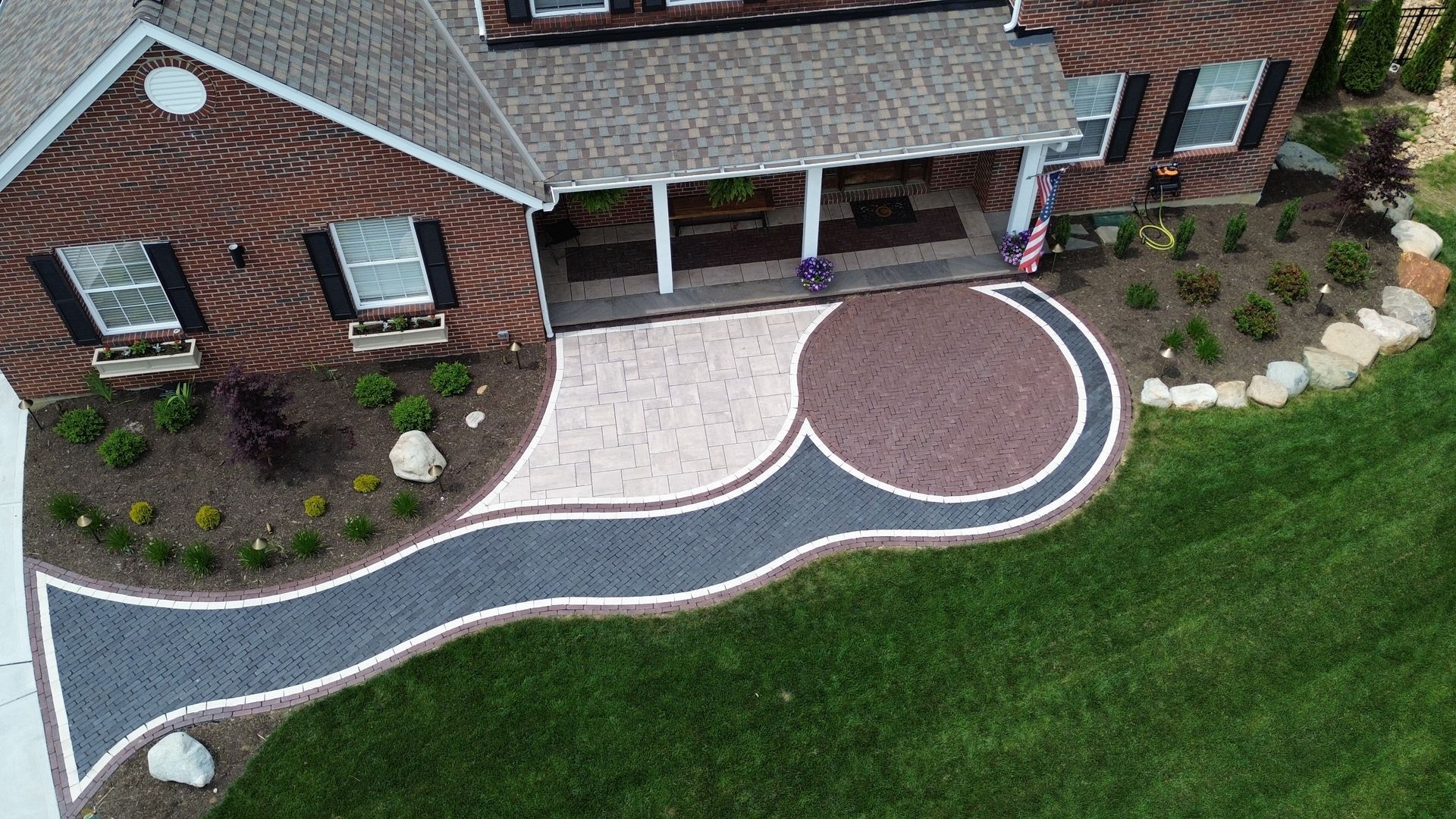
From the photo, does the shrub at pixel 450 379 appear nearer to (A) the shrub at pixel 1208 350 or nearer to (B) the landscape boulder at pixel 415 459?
(B) the landscape boulder at pixel 415 459

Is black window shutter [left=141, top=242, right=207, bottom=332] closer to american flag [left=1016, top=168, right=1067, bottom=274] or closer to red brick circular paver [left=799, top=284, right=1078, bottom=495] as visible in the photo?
red brick circular paver [left=799, top=284, right=1078, bottom=495]

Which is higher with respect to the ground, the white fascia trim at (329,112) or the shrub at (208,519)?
the white fascia trim at (329,112)

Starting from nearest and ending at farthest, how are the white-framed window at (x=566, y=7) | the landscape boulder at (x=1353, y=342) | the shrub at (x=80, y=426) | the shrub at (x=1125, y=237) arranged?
the shrub at (x=80, y=426) < the white-framed window at (x=566, y=7) < the landscape boulder at (x=1353, y=342) < the shrub at (x=1125, y=237)

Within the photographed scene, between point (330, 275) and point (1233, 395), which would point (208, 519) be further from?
point (1233, 395)

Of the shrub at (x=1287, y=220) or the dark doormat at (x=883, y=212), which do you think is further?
the dark doormat at (x=883, y=212)

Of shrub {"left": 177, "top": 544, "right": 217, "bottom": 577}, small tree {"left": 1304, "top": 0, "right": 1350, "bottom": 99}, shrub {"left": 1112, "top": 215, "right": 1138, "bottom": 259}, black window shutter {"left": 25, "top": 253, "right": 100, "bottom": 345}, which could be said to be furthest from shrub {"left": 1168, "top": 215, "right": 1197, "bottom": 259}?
black window shutter {"left": 25, "top": 253, "right": 100, "bottom": 345}

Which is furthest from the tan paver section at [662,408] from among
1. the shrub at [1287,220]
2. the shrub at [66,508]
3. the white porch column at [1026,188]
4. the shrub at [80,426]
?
the shrub at [1287,220]
